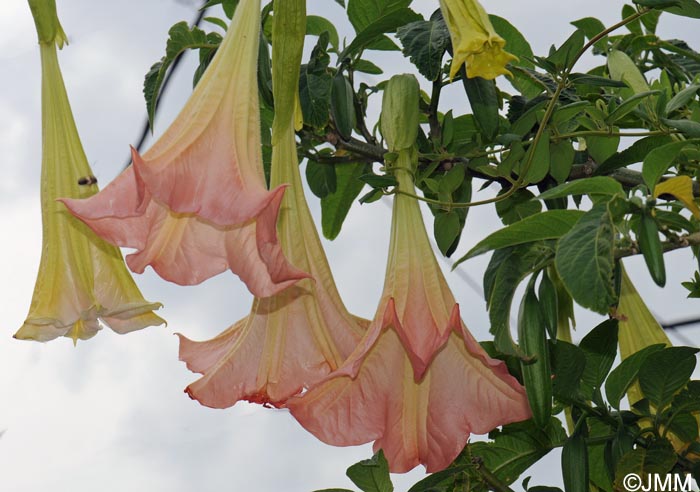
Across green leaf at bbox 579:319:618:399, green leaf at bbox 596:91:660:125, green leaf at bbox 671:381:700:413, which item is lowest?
green leaf at bbox 671:381:700:413

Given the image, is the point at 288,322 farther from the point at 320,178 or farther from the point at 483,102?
the point at 320,178

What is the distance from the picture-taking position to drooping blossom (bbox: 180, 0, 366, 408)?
2.72ft

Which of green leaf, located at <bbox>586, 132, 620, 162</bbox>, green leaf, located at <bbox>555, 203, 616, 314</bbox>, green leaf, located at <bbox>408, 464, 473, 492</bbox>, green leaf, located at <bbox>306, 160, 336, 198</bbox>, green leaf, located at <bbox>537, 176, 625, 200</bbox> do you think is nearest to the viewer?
green leaf, located at <bbox>555, 203, 616, 314</bbox>

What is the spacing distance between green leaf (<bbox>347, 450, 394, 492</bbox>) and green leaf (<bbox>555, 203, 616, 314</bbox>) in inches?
15.5

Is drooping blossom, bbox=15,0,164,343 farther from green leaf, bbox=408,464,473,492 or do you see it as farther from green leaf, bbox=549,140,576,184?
green leaf, bbox=549,140,576,184

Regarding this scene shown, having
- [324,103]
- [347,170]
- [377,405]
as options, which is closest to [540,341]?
[377,405]

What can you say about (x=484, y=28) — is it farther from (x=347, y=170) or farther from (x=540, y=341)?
(x=347, y=170)

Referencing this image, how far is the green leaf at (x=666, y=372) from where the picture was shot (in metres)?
0.94

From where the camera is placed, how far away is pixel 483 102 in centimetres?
102

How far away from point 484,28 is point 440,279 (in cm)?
25

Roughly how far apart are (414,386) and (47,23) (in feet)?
1.77

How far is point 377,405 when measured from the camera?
0.81m

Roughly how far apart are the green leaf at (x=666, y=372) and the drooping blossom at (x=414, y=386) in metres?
0.19

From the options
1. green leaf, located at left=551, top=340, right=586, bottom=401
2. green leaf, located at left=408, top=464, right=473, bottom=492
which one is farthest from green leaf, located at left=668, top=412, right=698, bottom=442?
green leaf, located at left=408, top=464, right=473, bottom=492
